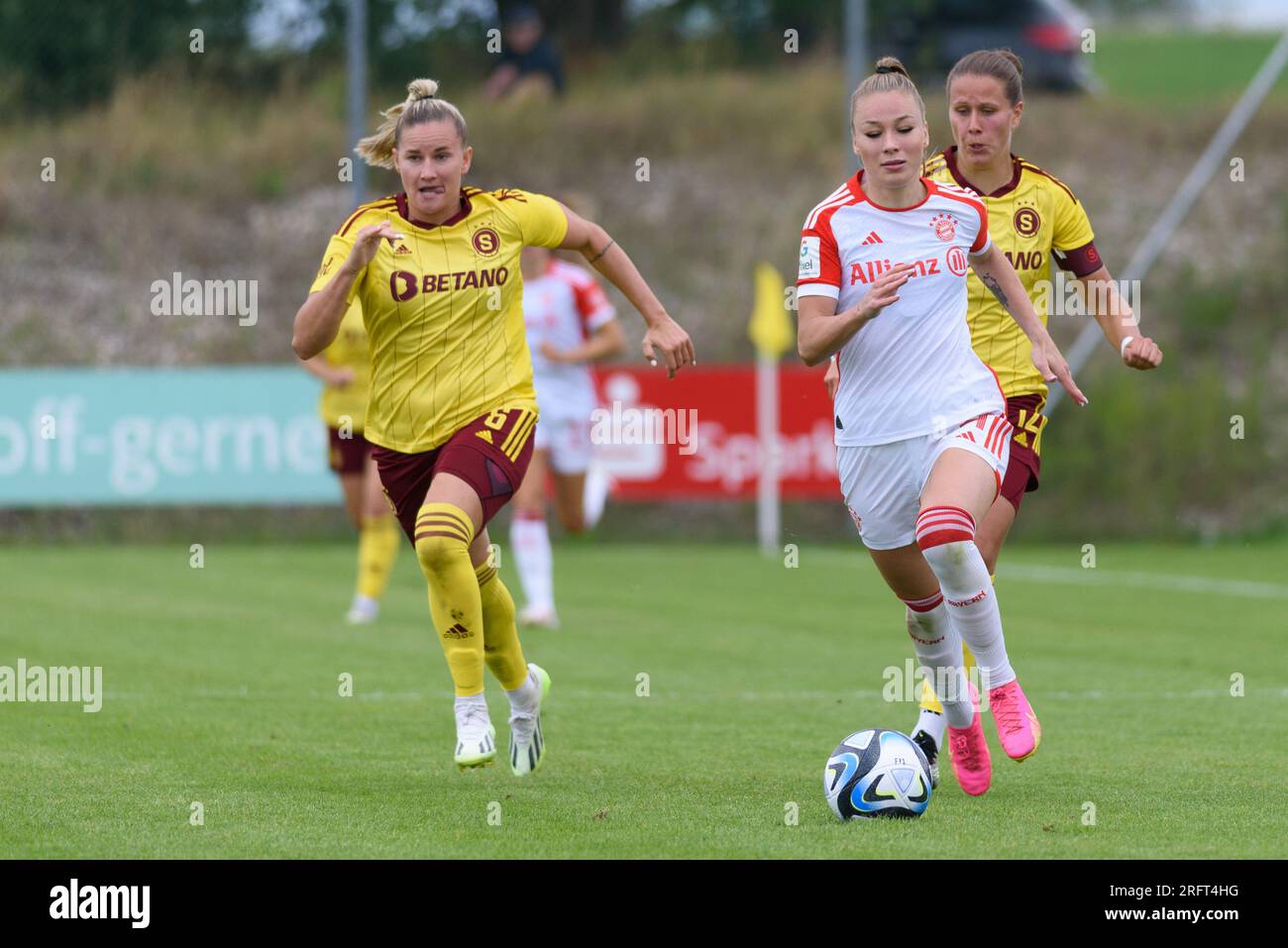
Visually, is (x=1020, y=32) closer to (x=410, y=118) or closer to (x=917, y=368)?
(x=410, y=118)

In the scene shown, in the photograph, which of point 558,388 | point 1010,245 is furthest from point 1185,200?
point 1010,245

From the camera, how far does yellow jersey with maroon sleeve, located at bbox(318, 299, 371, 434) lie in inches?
516

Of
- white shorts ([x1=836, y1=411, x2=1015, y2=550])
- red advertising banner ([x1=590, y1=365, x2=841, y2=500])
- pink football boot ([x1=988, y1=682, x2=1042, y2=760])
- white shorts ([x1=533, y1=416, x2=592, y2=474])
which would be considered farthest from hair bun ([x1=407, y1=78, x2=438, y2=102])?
red advertising banner ([x1=590, y1=365, x2=841, y2=500])

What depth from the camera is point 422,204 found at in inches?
277

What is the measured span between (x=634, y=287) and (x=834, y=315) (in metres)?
0.91

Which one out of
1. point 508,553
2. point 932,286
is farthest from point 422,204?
point 508,553

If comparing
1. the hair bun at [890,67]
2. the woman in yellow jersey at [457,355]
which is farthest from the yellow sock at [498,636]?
the hair bun at [890,67]

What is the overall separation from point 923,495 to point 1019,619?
6.69m

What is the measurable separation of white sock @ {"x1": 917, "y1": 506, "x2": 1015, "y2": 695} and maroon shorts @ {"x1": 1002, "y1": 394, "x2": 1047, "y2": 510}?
0.81 metres

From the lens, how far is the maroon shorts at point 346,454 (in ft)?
43.4

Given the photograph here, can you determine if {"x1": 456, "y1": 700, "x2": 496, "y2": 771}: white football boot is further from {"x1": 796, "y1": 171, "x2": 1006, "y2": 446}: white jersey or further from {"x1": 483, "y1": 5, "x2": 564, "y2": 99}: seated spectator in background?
{"x1": 483, "y1": 5, "x2": 564, "y2": 99}: seated spectator in background

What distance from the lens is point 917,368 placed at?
21.9 feet

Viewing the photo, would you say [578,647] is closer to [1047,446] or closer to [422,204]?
[422,204]

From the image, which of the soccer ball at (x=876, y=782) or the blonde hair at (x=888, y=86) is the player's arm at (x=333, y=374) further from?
the soccer ball at (x=876, y=782)
